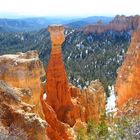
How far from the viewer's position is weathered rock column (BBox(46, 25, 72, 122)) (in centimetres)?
2814

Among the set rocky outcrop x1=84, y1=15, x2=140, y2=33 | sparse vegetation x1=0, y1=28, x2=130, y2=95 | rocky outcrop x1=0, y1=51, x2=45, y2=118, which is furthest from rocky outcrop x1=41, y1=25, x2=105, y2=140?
rocky outcrop x1=84, y1=15, x2=140, y2=33

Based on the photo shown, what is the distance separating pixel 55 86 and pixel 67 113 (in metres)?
2.43

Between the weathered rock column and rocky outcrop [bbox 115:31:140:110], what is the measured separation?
3637 mm

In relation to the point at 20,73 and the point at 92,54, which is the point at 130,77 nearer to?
the point at 20,73

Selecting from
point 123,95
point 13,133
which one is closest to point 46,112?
point 123,95

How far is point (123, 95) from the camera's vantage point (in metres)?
30.3

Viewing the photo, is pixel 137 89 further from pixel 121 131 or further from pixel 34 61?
pixel 121 131

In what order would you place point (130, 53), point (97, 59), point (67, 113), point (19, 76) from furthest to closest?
point (97, 59) → point (130, 53) → point (67, 113) → point (19, 76)

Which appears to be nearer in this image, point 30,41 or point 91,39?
point 91,39

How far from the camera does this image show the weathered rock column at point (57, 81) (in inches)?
Answer: 1108

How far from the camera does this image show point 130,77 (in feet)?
98.5

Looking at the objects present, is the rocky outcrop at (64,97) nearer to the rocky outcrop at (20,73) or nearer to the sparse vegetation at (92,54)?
the rocky outcrop at (20,73)

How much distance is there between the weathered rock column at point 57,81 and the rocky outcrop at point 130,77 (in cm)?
364

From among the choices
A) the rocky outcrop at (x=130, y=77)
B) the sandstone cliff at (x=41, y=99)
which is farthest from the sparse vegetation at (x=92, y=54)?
the sandstone cliff at (x=41, y=99)
